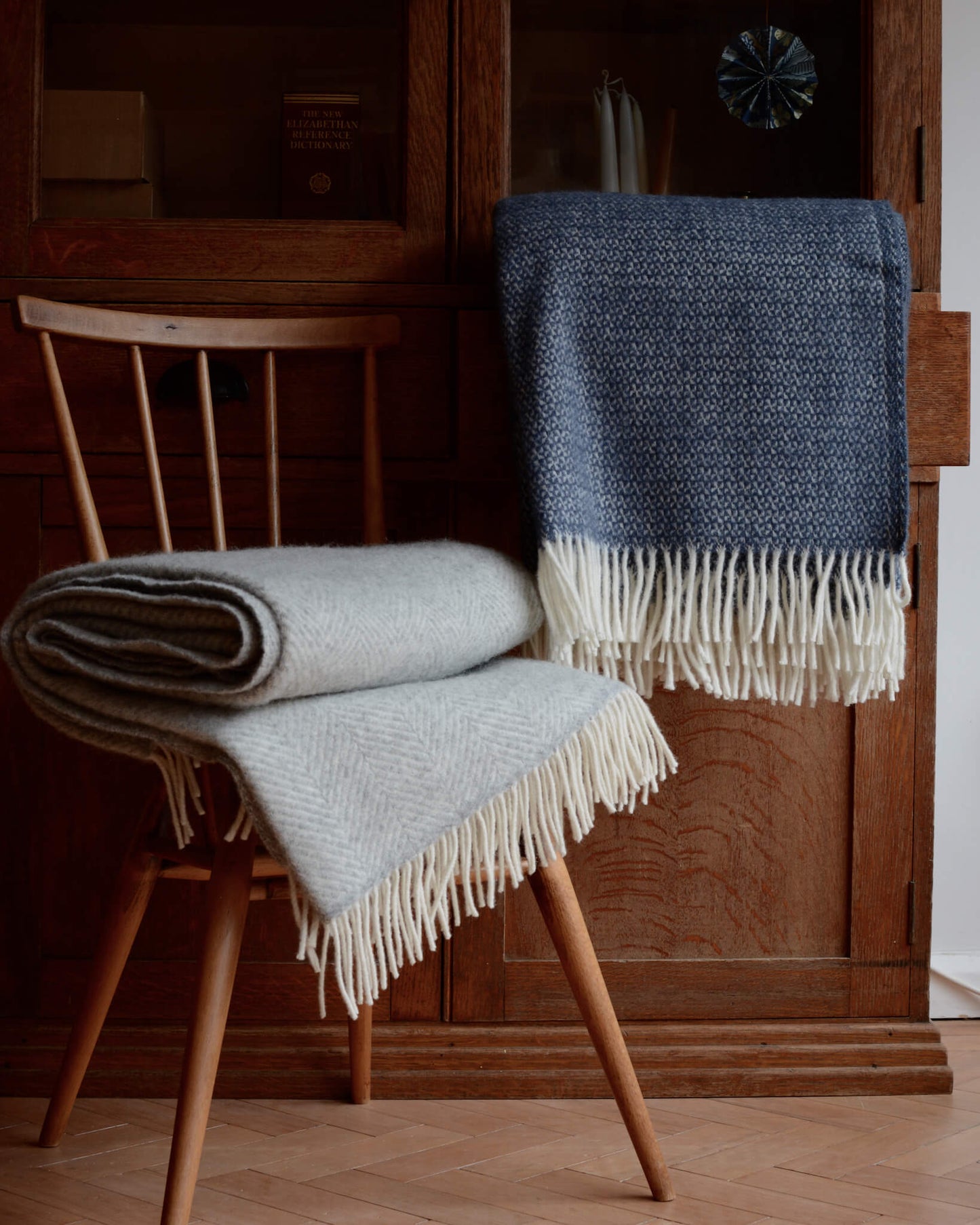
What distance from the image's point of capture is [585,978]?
87 cm

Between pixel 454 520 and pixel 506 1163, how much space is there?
58 centimetres

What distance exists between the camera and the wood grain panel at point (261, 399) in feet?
3.56

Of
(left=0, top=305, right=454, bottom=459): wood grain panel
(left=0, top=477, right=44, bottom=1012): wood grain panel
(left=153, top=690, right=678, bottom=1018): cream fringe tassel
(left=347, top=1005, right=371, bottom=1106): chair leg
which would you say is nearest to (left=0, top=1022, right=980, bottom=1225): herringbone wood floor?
(left=347, top=1005, right=371, bottom=1106): chair leg

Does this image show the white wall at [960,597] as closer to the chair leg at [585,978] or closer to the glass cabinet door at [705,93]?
the glass cabinet door at [705,93]

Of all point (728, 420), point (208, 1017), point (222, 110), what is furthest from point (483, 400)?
point (208, 1017)

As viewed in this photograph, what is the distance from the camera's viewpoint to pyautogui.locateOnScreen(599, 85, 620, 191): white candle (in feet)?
3.78

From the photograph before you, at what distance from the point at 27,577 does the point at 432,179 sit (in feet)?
1.79

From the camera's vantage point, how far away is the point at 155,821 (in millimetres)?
1004

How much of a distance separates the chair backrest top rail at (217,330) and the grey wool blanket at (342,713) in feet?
0.93

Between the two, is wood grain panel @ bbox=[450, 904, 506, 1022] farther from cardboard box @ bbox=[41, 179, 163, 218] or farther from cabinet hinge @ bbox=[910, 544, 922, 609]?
cardboard box @ bbox=[41, 179, 163, 218]

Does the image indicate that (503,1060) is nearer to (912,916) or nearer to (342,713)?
(912,916)

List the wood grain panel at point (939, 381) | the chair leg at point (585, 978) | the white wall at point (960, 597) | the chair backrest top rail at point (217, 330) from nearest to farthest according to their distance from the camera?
the chair leg at point (585, 978)
the chair backrest top rail at point (217, 330)
the wood grain panel at point (939, 381)
the white wall at point (960, 597)

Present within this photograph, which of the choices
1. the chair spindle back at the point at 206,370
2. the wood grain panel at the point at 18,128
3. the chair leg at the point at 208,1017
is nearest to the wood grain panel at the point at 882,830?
the chair spindle back at the point at 206,370

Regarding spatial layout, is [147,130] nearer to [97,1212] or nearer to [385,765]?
[385,765]
